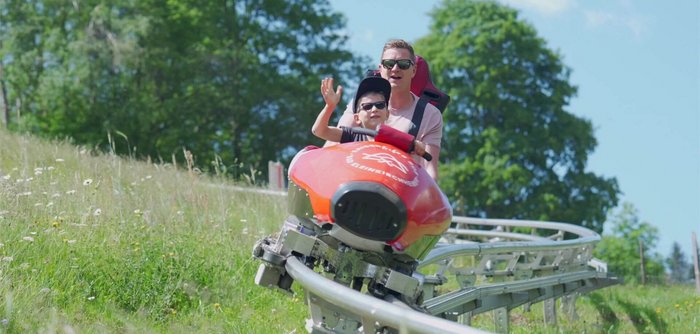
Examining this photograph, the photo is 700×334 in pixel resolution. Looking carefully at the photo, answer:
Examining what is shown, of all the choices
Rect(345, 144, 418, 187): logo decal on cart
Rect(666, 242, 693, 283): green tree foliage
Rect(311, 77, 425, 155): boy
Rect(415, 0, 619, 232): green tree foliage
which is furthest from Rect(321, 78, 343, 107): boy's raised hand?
Rect(666, 242, 693, 283): green tree foliage

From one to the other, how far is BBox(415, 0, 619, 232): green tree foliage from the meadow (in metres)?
30.6

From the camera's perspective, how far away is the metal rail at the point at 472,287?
13.0 ft

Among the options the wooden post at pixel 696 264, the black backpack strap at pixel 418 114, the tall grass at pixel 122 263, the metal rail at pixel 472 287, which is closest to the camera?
the metal rail at pixel 472 287

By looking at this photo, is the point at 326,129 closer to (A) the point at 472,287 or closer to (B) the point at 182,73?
(A) the point at 472,287

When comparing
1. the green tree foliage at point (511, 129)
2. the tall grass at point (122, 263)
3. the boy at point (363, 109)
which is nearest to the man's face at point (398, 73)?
the boy at point (363, 109)

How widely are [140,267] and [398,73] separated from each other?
256 centimetres

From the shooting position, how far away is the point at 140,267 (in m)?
7.61

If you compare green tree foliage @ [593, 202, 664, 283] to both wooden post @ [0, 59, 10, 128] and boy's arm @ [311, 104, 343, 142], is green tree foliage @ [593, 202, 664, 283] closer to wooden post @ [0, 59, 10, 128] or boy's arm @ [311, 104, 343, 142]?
wooden post @ [0, 59, 10, 128]

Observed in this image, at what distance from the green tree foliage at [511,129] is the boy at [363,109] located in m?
35.7

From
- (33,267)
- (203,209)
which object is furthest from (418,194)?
(203,209)

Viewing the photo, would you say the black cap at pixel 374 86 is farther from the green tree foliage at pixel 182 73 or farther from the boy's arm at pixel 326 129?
the green tree foliage at pixel 182 73

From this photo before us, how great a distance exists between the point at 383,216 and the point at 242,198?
833cm

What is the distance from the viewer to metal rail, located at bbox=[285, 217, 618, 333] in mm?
3953

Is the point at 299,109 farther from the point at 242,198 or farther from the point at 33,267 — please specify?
the point at 33,267
